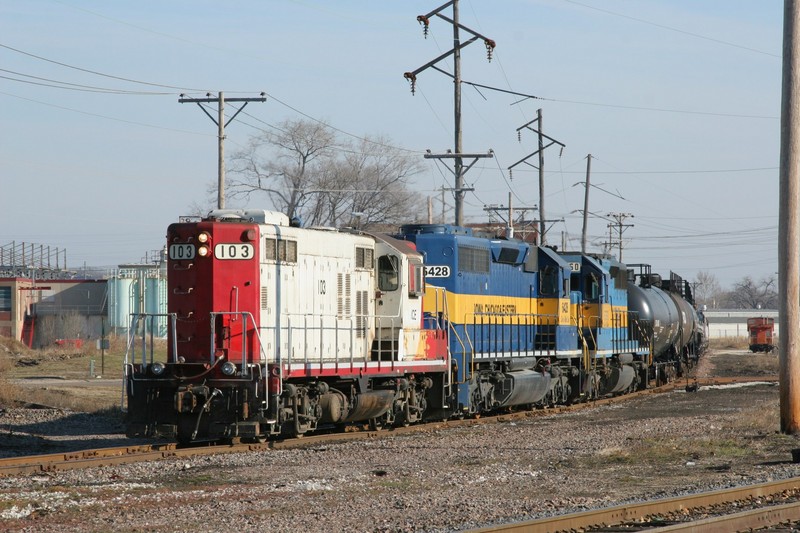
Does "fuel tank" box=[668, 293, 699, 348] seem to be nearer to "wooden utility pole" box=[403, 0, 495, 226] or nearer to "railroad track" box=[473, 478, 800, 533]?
"wooden utility pole" box=[403, 0, 495, 226]

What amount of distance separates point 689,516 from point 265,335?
749 centimetres

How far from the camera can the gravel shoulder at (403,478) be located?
351 inches

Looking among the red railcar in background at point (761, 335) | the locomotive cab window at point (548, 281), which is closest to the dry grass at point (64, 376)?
the locomotive cab window at point (548, 281)

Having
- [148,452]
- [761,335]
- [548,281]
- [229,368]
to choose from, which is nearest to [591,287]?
[548,281]

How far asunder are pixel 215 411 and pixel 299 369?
4.46 ft

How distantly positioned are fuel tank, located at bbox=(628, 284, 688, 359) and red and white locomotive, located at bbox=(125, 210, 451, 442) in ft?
52.4

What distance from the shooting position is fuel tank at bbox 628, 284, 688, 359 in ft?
105

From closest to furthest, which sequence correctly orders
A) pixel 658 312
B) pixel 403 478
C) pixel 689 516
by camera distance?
pixel 689 516, pixel 403 478, pixel 658 312

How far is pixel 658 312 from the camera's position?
33531 mm

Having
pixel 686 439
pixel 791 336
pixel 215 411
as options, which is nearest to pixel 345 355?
pixel 215 411

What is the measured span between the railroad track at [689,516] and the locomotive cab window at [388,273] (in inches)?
338

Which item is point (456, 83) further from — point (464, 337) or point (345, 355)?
point (345, 355)

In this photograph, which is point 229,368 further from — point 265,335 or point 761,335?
point 761,335

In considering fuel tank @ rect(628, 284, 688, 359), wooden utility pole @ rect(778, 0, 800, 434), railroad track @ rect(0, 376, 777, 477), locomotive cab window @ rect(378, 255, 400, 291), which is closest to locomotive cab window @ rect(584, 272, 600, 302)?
fuel tank @ rect(628, 284, 688, 359)
